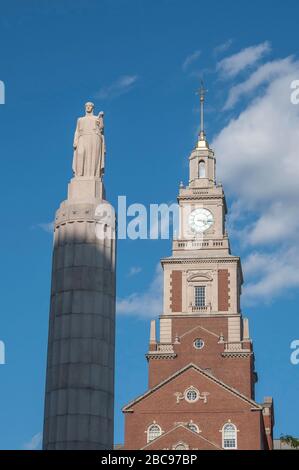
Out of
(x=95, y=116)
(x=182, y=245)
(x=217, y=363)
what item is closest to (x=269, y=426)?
(x=217, y=363)

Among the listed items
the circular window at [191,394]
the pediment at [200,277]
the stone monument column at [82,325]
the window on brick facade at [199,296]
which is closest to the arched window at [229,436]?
the circular window at [191,394]

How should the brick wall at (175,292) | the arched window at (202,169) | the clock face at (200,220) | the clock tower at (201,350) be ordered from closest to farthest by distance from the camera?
the clock tower at (201,350) → the brick wall at (175,292) → the clock face at (200,220) → the arched window at (202,169)

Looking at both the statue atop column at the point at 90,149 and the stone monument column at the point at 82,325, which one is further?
the statue atop column at the point at 90,149

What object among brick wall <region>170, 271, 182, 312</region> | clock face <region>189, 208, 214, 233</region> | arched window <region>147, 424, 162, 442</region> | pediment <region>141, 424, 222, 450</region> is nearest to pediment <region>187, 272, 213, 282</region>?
brick wall <region>170, 271, 182, 312</region>

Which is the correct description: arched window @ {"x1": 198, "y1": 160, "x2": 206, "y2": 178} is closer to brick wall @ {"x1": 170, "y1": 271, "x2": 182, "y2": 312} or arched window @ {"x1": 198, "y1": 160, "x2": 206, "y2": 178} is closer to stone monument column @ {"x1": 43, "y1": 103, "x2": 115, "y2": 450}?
brick wall @ {"x1": 170, "y1": 271, "x2": 182, "y2": 312}

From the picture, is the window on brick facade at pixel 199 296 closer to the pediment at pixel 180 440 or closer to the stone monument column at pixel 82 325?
the pediment at pixel 180 440

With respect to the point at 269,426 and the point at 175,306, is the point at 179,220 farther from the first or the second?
the point at 269,426

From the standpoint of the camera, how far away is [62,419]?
1284 inches

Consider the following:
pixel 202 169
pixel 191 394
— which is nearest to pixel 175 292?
pixel 191 394

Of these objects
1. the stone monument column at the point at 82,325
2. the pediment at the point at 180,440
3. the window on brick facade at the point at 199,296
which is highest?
the window on brick facade at the point at 199,296

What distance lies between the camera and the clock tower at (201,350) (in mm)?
79438

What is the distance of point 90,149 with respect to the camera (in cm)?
3622

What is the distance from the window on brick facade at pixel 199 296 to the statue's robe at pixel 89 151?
53.4 meters
